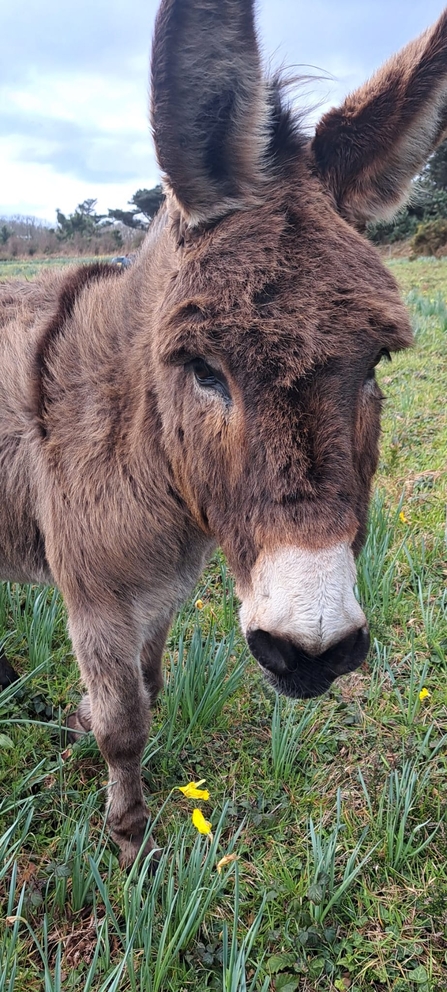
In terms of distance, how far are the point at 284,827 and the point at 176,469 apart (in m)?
1.28

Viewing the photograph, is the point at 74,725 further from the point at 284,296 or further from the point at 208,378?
the point at 284,296

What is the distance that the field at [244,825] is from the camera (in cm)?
148

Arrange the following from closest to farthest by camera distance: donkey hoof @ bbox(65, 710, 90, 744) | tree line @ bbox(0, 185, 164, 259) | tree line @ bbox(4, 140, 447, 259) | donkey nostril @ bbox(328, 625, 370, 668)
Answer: donkey nostril @ bbox(328, 625, 370, 668)
donkey hoof @ bbox(65, 710, 90, 744)
tree line @ bbox(4, 140, 447, 259)
tree line @ bbox(0, 185, 164, 259)

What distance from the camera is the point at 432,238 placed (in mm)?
22031

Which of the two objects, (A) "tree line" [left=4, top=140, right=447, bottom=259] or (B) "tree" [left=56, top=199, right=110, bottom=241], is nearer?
(A) "tree line" [left=4, top=140, right=447, bottom=259]

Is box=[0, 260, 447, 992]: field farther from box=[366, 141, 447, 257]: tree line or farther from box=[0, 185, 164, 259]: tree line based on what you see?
box=[0, 185, 164, 259]: tree line

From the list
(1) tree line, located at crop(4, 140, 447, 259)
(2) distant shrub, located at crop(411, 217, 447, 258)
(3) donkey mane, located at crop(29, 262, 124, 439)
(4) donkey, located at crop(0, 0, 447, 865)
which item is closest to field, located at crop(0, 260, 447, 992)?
(4) donkey, located at crop(0, 0, 447, 865)

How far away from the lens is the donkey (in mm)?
1217

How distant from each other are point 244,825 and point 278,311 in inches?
67.3

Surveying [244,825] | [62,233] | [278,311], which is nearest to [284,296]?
[278,311]

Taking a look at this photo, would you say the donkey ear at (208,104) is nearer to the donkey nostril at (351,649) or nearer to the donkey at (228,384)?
the donkey at (228,384)

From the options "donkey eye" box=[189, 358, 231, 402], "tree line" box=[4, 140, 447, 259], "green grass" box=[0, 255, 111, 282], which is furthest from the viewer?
"tree line" box=[4, 140, 447, 259]

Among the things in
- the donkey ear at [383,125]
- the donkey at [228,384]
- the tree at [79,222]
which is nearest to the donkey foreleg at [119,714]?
the donkey at [228,384]

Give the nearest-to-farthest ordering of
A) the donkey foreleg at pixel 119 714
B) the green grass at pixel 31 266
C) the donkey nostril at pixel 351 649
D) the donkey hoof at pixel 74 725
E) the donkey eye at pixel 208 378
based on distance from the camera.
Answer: the donkey nostril at pixel 351 649
the donkey eye at pixel 208 378
the donkey foreleg at pixel 119 714
the donkey hoof at pixel 74 725
the green grass at pixel 31 266
